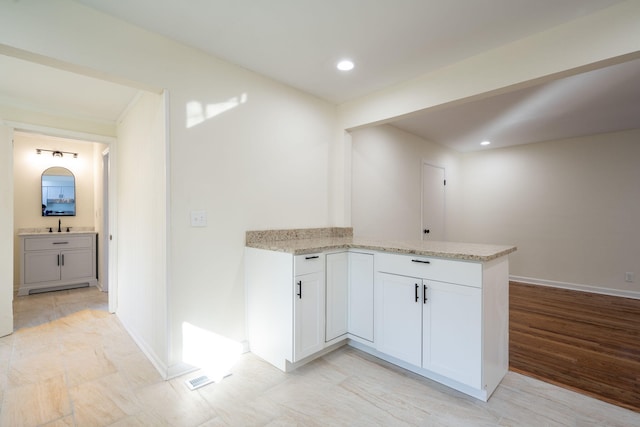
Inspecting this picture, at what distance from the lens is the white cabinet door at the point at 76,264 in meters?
4.46

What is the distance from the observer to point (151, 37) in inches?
80.0

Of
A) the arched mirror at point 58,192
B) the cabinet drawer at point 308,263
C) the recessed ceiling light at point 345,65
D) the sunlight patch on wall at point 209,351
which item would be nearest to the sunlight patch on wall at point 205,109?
the recessed ceiling light at point 345,65

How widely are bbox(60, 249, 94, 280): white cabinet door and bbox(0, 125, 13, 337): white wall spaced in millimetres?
1815

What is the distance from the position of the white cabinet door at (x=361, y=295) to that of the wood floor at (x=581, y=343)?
1174mm

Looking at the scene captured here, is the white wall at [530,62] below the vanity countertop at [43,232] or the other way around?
the other way around

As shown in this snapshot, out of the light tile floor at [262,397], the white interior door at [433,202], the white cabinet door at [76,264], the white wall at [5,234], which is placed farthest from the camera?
the white interior door at [433,202]

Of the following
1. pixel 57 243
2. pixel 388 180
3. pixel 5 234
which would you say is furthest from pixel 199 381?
pixel 57 243

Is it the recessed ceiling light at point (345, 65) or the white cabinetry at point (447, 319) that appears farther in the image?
the recessed ceiling light at point (345, 65)

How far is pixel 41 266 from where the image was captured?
429cm

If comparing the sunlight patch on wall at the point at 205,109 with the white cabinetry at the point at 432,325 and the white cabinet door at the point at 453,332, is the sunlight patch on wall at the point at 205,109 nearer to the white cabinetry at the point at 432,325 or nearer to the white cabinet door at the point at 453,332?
the white cabinetry at the point at 432,325

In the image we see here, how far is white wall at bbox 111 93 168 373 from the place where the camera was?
2.17 meters

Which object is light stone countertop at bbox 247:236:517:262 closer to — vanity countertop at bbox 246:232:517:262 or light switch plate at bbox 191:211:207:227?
vanity countertop at bbox 246:232:517:262

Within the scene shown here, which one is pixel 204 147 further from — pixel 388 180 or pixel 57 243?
pixel 57 243

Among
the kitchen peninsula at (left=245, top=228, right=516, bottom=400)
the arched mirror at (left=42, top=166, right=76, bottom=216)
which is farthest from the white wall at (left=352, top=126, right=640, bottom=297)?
the arched mirror at (left=42, top=166, right=76, bottom=216)
